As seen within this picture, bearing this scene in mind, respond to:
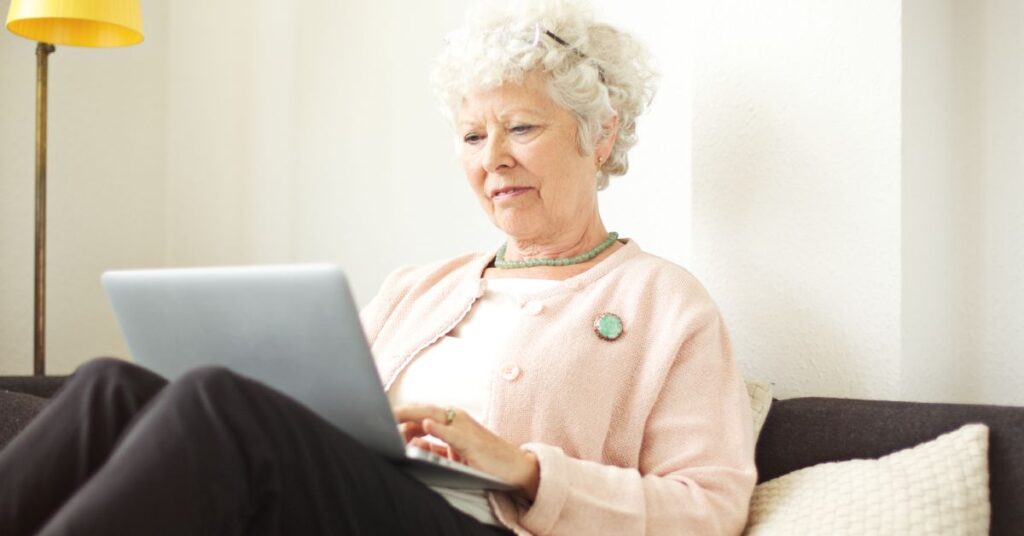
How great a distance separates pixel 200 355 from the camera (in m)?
1.11

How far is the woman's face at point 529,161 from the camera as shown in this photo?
60.2 inches

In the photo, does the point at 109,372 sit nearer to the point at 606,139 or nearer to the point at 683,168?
the point at 606,139

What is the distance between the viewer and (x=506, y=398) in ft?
4.40

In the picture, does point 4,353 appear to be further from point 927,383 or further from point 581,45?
point 927,383

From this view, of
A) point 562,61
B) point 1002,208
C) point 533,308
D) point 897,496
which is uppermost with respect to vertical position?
point 562,61

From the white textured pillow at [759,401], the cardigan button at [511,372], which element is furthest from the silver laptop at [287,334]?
the white textured pillow at [759,401]

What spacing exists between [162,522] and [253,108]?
6.49 feet

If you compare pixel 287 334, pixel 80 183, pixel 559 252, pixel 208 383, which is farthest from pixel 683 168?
pixel 80 183

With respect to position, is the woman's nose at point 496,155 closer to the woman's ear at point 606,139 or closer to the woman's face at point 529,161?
the woman's face at point 529,161

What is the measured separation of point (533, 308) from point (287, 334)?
0.50 meters

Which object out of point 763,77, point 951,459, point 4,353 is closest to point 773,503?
point 951,459

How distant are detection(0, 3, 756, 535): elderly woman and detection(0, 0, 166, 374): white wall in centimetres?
137

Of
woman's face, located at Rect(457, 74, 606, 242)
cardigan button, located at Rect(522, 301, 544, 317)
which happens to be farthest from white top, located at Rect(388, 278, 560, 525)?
woman's face, located at Rect(457, 74, 606, 242)

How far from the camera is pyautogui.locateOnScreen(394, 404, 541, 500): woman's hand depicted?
109 cm
